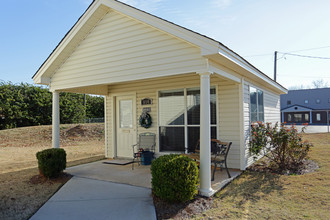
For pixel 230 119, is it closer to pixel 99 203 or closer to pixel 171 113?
pixel 171 113

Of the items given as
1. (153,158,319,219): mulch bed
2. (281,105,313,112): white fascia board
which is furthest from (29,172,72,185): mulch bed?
(281,105,313,112): white fascia board

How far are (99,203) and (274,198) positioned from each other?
321 centimetres

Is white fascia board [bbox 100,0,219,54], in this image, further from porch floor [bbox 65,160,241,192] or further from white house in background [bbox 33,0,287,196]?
porch floor [bbox 65,160,241,192]

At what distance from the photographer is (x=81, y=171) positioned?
641 centimetres

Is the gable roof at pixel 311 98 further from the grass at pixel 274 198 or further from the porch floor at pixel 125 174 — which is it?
the porch floor at pixel 125 174

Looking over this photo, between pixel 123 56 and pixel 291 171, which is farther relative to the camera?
pixel 291 171

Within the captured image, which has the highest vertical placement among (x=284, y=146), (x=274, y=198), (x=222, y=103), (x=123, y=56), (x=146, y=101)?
(x=123, y=56)

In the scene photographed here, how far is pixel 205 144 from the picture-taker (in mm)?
4266

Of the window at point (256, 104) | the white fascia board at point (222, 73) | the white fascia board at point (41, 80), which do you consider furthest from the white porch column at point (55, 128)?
the window at point (256, 104)

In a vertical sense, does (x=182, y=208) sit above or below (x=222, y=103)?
below

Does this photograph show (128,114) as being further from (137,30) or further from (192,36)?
(192,36)

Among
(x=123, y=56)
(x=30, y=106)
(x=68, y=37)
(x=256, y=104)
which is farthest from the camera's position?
(x=30, y=106)

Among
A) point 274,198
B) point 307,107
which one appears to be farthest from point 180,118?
point 307,107

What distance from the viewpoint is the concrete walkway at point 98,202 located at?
11.7ft
